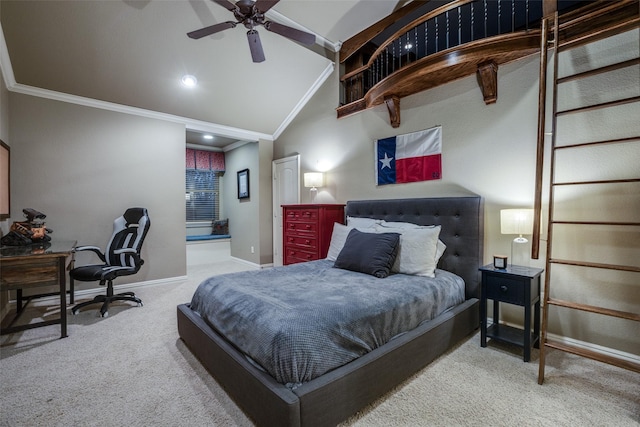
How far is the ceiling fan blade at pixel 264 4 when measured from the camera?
2335mm

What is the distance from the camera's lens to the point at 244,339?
1593 millimetres

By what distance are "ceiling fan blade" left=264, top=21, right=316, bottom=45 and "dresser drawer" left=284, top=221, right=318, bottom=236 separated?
2147 mm

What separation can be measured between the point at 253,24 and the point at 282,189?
3.12 m

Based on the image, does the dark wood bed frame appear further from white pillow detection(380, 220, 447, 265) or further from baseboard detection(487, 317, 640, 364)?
baseboard detection(487, 317, 640, 364)

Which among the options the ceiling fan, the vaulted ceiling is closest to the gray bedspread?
the ceiling fan

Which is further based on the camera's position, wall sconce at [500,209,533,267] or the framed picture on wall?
the framed picture on wall

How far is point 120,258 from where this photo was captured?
346 cm

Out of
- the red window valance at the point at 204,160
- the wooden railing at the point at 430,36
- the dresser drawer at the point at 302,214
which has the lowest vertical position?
the dresser drawer at the point at 302,214

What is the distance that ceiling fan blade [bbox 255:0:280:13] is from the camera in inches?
91.9

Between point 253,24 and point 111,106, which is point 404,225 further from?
point 111,106

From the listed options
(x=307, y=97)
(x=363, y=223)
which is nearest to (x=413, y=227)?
(x=363, y=223)

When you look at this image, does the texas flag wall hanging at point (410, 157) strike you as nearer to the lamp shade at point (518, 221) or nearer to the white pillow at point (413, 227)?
the white pillow at point (413, 227)

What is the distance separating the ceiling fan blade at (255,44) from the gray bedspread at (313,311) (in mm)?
2127

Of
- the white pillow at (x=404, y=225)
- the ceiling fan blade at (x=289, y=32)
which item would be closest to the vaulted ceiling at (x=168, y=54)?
the ceiling fan blade at (x=289, y=32)
